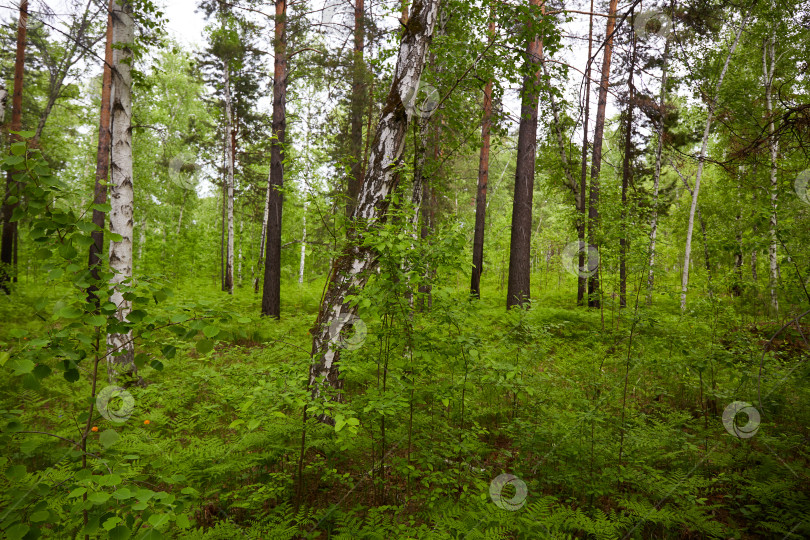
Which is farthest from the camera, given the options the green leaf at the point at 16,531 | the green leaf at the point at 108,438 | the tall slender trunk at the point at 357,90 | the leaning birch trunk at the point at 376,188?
the tall slender trunk at the point at 357,90

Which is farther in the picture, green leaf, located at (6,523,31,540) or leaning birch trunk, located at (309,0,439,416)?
leaning birch trunk, located at (309,0,439,416)

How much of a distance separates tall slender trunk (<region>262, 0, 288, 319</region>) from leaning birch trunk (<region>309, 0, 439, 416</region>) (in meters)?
5.30

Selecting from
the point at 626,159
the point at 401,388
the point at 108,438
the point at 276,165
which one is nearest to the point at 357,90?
the point at 276,165

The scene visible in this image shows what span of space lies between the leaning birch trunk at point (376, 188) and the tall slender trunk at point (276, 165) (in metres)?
5.30

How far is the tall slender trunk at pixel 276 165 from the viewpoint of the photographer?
8625mm

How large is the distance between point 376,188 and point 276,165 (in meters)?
6.55

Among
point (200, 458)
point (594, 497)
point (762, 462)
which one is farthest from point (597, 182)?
point (200, 458)

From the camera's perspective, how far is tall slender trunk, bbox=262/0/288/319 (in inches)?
340

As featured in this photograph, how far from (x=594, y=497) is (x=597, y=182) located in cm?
1064

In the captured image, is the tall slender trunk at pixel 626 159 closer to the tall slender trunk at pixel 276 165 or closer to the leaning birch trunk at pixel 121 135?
the leaning birch trunk at pixel 121 135

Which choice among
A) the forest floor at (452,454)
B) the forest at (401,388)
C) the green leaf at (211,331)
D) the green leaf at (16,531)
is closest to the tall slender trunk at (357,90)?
the forest at (401,388)

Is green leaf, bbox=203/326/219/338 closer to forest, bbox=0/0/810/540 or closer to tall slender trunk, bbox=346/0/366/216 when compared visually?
forest, bbox=0/0/810/540

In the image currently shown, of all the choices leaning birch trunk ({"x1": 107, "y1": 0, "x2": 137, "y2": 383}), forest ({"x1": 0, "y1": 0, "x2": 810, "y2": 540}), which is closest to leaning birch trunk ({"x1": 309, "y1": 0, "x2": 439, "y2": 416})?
forest ({"x1": 0, "y1": 0, "x2": 810, "y2": 540})

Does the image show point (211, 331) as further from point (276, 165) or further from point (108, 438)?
point (276, 165)
